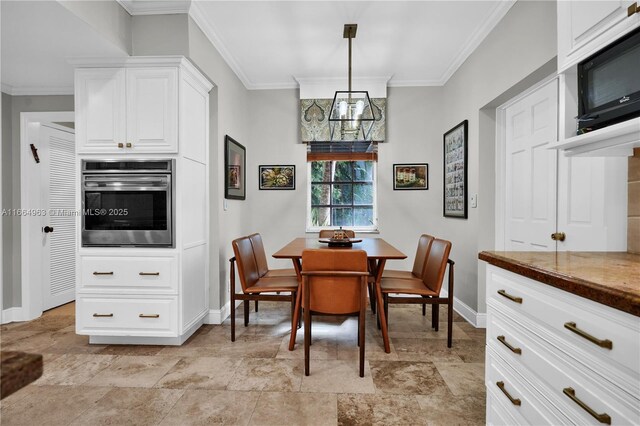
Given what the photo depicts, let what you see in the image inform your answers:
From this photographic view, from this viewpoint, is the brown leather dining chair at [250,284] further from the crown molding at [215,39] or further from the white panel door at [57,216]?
the white panel door at [57,216]

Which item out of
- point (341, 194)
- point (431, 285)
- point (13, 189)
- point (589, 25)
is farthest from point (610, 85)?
point (13, 189)

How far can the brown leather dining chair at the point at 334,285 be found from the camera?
222 centimetres

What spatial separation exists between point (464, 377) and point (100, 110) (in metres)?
3.40

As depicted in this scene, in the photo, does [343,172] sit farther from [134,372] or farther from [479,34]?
[134,372]

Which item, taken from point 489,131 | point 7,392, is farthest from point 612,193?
point 7,392

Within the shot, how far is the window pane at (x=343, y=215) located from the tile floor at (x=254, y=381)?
1.64 meters

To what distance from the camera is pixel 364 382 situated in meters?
2.14

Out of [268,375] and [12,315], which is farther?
[12,315]

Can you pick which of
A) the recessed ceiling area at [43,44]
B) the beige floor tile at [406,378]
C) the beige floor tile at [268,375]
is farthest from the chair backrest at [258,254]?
the recessed ceiling area at [43,44]

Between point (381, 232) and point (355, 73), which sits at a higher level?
point (355, 73)

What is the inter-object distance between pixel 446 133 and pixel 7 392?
13.8 ft

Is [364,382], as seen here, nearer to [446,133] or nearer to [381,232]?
[381,232]

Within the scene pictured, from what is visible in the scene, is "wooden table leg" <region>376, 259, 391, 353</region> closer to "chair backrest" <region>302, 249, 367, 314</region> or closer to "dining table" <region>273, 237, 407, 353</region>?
"dining table" <region>273, 237, 407, 353</region>

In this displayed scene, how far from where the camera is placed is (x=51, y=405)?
1.94 metres
